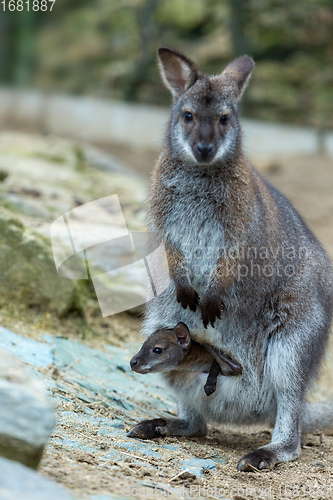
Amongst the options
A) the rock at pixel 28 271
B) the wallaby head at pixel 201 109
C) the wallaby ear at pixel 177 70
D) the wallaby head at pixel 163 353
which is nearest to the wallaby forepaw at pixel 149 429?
the wallaby head at pixel 163 353

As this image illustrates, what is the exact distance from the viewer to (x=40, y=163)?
9.34 meters

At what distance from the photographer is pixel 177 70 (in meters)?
4.38

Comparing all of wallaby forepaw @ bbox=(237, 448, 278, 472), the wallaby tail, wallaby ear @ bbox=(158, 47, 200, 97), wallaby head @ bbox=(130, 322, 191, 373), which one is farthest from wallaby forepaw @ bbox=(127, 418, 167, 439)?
wallaby ear @ bbox=(158, 47, 200, 97)

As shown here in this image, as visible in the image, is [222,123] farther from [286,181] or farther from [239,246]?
[286,181]

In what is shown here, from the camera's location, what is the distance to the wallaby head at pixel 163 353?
170 inches

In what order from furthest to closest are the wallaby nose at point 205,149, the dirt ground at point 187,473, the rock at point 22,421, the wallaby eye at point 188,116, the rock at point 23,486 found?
the wallaby eye at point 188,116
the wallaby nose at point 205,149
the dirt ground at point 187,473
the rock at point 22,421
the rock at point 23,486

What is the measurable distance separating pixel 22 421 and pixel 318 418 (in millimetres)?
2875

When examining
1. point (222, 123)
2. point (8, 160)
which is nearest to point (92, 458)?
point (222, 123)

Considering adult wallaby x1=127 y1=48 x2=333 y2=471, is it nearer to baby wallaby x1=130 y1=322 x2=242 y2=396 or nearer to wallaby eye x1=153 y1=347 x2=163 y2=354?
baby wallaby x1=130 y1=322 x2=242 y2=396

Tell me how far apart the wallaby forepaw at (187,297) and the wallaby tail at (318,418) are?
1.22 m

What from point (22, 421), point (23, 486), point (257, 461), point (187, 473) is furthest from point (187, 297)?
point (23, 486)
